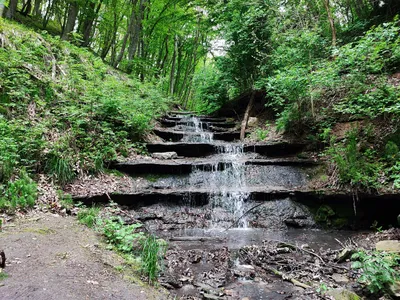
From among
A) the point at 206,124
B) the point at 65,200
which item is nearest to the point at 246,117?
the point at 206,124

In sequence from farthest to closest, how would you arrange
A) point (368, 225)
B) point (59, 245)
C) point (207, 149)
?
point (207, 149)
point (368, 225)
point (59, 245)

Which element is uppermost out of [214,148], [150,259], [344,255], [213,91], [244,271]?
[213,91]

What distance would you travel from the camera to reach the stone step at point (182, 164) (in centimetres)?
741

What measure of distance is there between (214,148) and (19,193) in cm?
597

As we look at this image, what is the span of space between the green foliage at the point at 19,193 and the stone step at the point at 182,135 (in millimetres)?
5817

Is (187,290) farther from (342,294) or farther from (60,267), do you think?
(342,294)

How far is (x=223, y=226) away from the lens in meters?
6.21

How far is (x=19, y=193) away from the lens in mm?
4531

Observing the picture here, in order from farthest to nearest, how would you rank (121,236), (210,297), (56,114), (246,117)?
(246,117), (56,114), (121,236), (210,297)

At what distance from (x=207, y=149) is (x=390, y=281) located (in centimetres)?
663

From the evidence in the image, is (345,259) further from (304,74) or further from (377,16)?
(377,16)

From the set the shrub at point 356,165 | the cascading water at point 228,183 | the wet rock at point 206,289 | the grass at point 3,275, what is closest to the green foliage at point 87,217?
the grass at point 3,275

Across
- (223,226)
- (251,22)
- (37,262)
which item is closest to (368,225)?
(223,226)

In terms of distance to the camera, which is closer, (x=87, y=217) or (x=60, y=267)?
(x=60, y=267)
